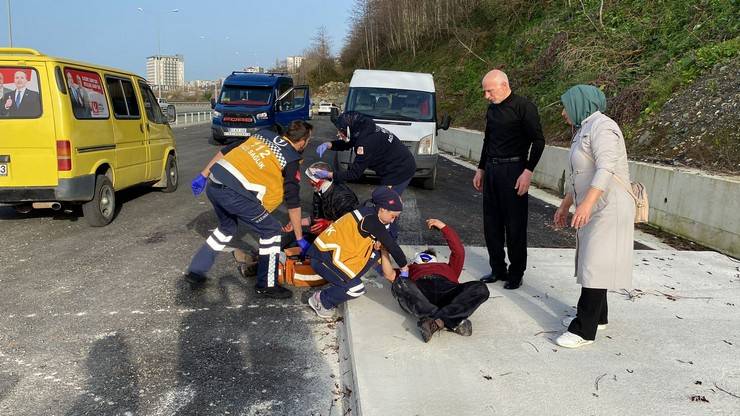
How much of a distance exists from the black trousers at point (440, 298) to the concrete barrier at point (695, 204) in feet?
13.4

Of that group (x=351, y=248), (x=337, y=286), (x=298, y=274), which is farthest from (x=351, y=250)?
(x=298, y=274)

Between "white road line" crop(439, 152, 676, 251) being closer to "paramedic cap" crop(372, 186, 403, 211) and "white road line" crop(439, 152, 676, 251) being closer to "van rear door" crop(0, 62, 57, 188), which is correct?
"paramedic cap" crop(372, 186, 403, 211)

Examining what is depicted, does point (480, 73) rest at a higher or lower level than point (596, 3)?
lower

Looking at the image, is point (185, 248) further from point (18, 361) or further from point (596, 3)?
point (596, 3)

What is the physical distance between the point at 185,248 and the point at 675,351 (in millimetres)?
4920

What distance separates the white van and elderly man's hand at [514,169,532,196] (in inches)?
233

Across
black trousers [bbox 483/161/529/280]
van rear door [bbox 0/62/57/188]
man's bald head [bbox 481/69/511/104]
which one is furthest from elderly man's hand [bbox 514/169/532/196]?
van rear door [bbox 0/62/57/188]

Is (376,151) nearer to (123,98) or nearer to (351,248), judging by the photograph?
(351,248)

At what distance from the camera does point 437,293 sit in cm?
395

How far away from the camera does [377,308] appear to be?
169 inches

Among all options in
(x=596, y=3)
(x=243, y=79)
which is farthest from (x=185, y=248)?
(x=596, y=3)

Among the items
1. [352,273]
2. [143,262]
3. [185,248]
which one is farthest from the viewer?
[185,248]

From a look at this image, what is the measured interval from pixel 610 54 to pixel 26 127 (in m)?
14.3

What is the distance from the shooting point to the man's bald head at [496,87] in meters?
4.43
